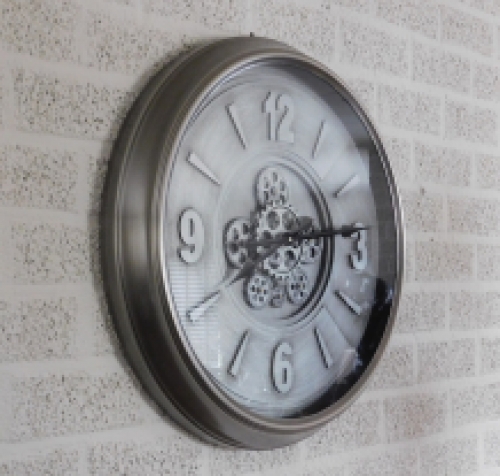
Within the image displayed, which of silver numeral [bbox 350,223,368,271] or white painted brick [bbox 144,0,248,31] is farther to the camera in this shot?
silver numeral [bbox 350,223,368,271]

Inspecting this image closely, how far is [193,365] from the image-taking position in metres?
1.08

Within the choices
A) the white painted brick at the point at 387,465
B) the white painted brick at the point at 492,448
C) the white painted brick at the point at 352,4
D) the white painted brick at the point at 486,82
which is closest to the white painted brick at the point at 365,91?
the white painted brick at the point at 352,4

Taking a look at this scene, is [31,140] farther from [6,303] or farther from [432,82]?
[432,82]

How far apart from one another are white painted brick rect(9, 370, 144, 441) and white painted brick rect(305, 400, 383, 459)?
34cm

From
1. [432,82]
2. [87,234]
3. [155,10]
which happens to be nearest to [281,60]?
[155,10]

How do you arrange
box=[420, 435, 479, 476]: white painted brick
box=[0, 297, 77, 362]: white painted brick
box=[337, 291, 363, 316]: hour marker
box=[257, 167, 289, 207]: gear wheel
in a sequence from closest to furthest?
box=[0, 297, 77, 362]: white painted brick < box=[257, 167, 289, 207]: gear wheel < box=[337, 291, 363, 316]: hour marker < box=[420, 435, 479, 476]: white painted brick

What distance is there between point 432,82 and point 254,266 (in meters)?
0.60

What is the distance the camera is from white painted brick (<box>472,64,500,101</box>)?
172 centimetres

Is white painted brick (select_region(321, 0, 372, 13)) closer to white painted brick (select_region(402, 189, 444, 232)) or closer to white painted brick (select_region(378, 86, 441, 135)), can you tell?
white painted brick (select_region(378, 86, 441, 135))

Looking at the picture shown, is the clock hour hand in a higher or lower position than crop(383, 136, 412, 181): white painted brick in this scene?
lower

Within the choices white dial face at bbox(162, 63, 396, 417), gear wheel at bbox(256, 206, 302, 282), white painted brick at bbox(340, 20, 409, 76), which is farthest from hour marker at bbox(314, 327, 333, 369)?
white painted brick at bbox(340, 20, 409, 76)

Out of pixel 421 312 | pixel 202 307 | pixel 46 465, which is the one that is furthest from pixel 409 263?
pixel 46 465

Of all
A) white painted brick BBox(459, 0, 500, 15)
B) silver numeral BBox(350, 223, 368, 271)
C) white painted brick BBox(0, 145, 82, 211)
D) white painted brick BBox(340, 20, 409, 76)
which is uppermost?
white painted brick BBox(459, 0, 500, 15)

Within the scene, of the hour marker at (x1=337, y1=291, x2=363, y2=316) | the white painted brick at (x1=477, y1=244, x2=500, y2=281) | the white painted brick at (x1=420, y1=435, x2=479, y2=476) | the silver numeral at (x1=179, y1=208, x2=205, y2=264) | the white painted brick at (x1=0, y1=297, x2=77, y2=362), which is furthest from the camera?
the white painted brick at (x1=477, y1=244, x2=500, y2=281)
